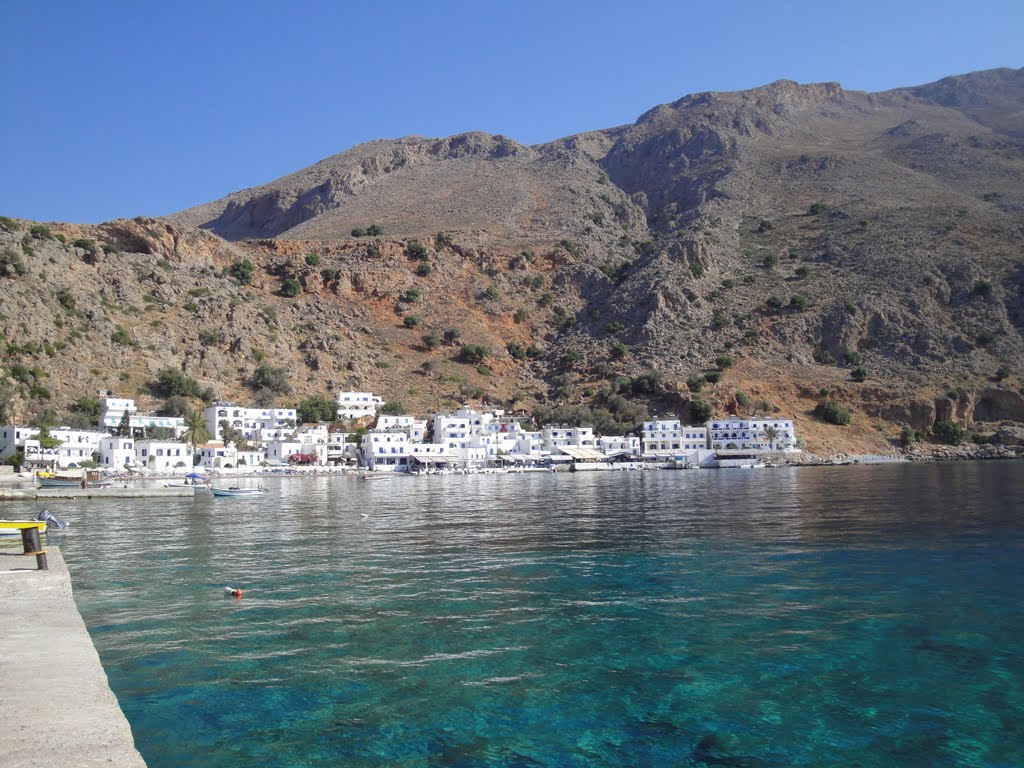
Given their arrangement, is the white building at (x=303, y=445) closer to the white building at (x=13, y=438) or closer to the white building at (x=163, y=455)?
the white building at (x=163, y=455)

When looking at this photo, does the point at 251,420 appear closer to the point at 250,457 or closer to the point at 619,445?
the point at 250,457

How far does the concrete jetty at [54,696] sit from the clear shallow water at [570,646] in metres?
0.82

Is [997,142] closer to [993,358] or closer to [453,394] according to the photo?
[993,358]

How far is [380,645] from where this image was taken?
475 inches

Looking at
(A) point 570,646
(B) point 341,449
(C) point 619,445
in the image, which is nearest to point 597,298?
(C) point 619,445

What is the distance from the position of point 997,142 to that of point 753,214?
5568 cm

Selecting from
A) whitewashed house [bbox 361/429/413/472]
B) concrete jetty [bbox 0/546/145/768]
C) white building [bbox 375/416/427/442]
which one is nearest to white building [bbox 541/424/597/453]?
white building [bbox 375/416/427/442]

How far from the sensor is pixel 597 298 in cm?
10794

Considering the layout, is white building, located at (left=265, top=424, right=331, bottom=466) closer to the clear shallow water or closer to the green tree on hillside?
the green tree on hillside

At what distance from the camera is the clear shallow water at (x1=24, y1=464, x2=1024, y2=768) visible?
8602 millimetres

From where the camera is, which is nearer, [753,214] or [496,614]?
[496,614]

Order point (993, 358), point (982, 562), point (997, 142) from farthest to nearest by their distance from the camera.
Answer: point (997, 142)
point (993, 358)
point (982, 562)

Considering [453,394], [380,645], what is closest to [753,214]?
[453,394]

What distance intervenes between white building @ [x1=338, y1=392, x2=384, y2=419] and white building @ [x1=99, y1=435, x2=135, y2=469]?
23359 millimetres
